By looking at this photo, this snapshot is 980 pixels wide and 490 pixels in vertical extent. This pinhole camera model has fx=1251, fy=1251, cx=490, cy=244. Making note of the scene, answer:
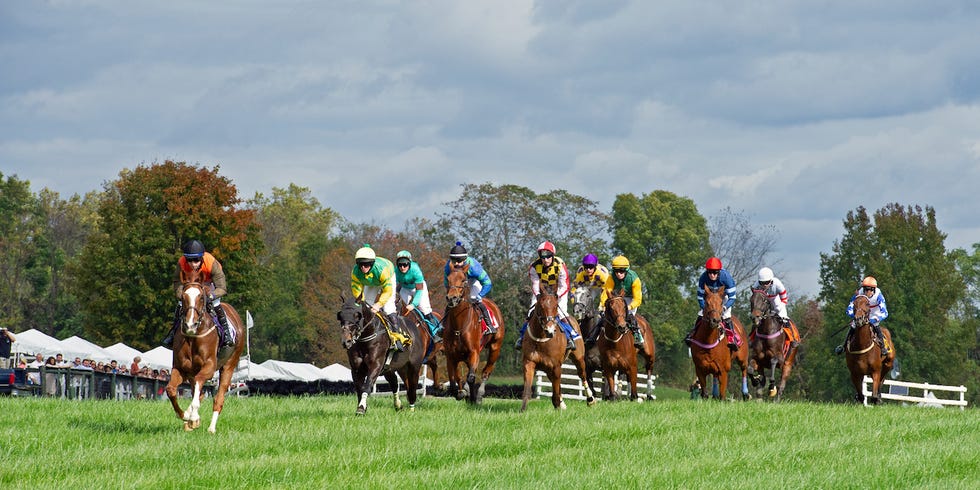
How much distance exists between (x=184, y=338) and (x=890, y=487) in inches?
366

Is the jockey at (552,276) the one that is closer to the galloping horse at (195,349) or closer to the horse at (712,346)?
the horse at (712,346)

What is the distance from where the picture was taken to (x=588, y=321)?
2389cm

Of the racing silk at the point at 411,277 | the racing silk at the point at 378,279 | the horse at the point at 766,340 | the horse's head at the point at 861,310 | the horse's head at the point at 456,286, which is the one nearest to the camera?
the racing silk at the point at 378,279

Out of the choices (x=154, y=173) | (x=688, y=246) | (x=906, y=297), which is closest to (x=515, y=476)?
(x=154, y=173)

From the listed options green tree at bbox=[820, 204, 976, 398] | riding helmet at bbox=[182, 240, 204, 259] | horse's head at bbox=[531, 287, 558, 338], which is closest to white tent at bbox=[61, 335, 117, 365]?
horse's head at bbox=[531, 287, 558, 338]

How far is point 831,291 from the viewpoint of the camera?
65.2 m

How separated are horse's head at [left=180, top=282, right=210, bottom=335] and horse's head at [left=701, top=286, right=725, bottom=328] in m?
9.68

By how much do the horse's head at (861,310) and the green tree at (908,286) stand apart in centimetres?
3556

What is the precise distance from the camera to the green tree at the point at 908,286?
60.8 meters

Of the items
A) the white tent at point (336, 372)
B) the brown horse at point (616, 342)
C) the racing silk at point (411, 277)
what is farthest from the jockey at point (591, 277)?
the white tent at point (336, 372)

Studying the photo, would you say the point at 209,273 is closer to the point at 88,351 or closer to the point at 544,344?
the point at 544,344

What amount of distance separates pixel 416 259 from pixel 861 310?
146 feet

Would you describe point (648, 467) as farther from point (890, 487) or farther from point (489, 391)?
point (489, 391)

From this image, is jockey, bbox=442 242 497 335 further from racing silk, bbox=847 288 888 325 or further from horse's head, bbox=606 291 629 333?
racing silk, bbox=847 288 888 325
